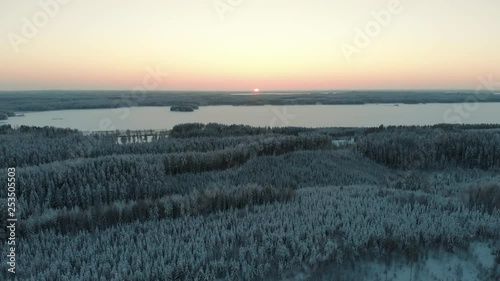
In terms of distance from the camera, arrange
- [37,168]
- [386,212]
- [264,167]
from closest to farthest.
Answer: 1. [386,212]
2. [37,168]
3. [264,167]

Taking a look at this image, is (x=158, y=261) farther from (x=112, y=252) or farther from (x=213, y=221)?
(x=213, y=221)

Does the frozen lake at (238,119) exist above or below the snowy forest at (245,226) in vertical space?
below

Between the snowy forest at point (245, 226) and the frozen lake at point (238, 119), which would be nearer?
the snowy forest at point (245, 226)

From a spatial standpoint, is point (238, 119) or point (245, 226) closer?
point (245, 226)

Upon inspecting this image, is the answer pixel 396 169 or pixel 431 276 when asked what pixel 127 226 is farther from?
pixel 396 169

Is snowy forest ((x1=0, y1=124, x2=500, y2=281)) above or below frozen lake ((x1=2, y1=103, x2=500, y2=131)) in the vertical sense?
above

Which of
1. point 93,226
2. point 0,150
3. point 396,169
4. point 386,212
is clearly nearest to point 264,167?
point 396,169

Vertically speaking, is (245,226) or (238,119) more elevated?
(245,226)

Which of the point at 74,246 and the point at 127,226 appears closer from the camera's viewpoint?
the point at 74,246

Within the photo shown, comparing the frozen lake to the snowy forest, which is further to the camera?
the frozen lake

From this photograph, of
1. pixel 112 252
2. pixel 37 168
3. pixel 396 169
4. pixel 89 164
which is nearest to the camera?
pixel 112 252
